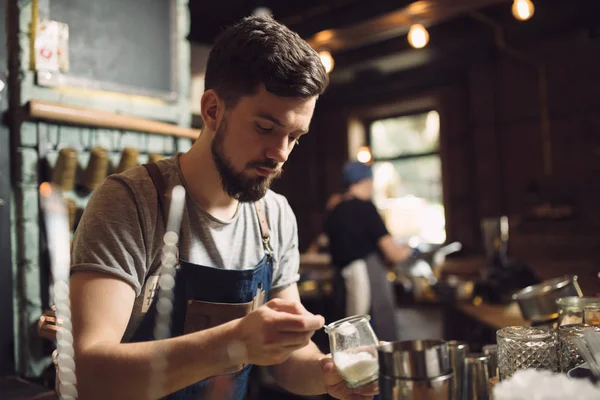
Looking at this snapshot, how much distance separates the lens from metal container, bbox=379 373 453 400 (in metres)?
0.88

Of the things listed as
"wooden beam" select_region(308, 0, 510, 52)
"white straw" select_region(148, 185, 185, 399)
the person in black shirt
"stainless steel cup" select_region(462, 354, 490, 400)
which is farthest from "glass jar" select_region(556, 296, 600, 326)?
"wooden beam" select_region(308, 0, 510, 52)

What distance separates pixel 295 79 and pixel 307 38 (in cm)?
337

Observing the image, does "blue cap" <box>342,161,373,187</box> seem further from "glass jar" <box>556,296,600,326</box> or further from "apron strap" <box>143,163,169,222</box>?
"apron strap" <box>143,163,169,222</box>

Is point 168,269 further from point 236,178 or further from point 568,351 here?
point 568,351

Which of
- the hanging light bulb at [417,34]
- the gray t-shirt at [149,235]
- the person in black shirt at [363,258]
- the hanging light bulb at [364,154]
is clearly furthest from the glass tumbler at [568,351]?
the hanging light bulb at [364,154]

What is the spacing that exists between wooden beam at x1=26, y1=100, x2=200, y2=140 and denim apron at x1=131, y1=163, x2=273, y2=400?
3.36ft

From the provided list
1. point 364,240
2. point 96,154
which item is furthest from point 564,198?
point 96,154

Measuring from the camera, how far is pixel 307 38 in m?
4.45

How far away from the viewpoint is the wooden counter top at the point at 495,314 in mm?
2916

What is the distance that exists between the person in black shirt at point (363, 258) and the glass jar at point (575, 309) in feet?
6.86

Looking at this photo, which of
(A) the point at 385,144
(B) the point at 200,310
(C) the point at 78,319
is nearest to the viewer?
(C) the point at 78,319

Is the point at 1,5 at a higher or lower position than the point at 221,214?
higher

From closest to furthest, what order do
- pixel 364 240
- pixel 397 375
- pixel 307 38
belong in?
1. pixel 397 375
2. pixel 364 240
3. pixel 307 38

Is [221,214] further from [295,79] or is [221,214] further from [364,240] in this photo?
[364,240]
